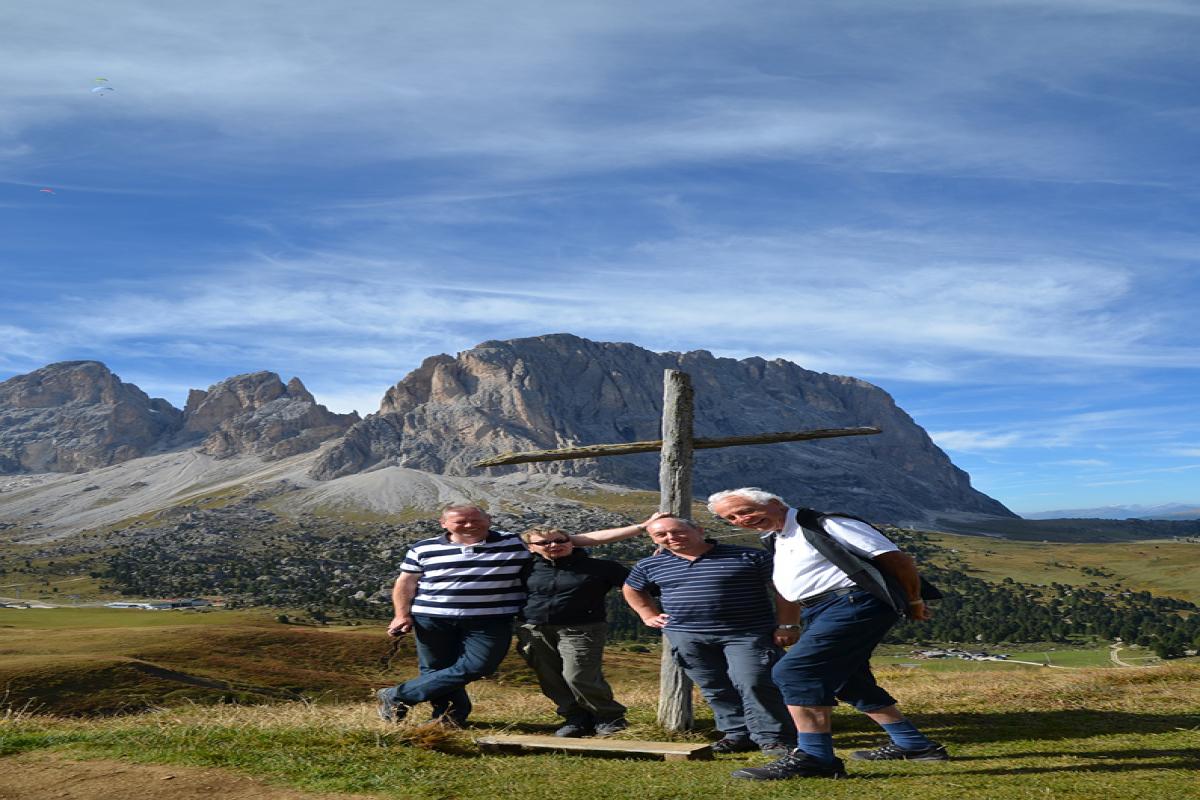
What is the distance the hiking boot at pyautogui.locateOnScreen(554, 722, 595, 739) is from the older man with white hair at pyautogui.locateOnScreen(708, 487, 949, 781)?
284cm

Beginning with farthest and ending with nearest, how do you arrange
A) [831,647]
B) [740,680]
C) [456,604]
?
1. [456,604]
2. [740,680]
3. [831,647]

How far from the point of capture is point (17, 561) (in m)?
185

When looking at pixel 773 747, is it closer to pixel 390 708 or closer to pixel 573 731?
pixel 573 731

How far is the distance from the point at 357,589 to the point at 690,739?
453 feet

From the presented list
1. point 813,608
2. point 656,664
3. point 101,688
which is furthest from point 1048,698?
point 656,664

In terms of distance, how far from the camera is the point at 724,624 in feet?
31.1

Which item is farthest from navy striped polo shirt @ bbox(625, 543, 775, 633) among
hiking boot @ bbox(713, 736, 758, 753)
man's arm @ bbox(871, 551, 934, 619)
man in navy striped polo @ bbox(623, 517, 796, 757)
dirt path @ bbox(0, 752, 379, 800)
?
dirt path @ bbox(0, 752, 379, 800)

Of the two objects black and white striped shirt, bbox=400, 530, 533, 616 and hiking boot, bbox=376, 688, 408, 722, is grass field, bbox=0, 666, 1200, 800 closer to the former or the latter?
hiking boot, bbox=376, 688, 408, 722

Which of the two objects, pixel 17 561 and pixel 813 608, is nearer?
pixel 813 608

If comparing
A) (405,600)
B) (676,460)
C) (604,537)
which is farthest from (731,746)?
(405,600)

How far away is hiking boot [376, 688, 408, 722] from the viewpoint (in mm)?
10156

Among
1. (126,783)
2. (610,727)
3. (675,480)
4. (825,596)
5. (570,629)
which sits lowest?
(610,727)

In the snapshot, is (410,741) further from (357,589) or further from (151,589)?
(151,589)

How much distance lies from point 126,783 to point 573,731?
14.7ft
